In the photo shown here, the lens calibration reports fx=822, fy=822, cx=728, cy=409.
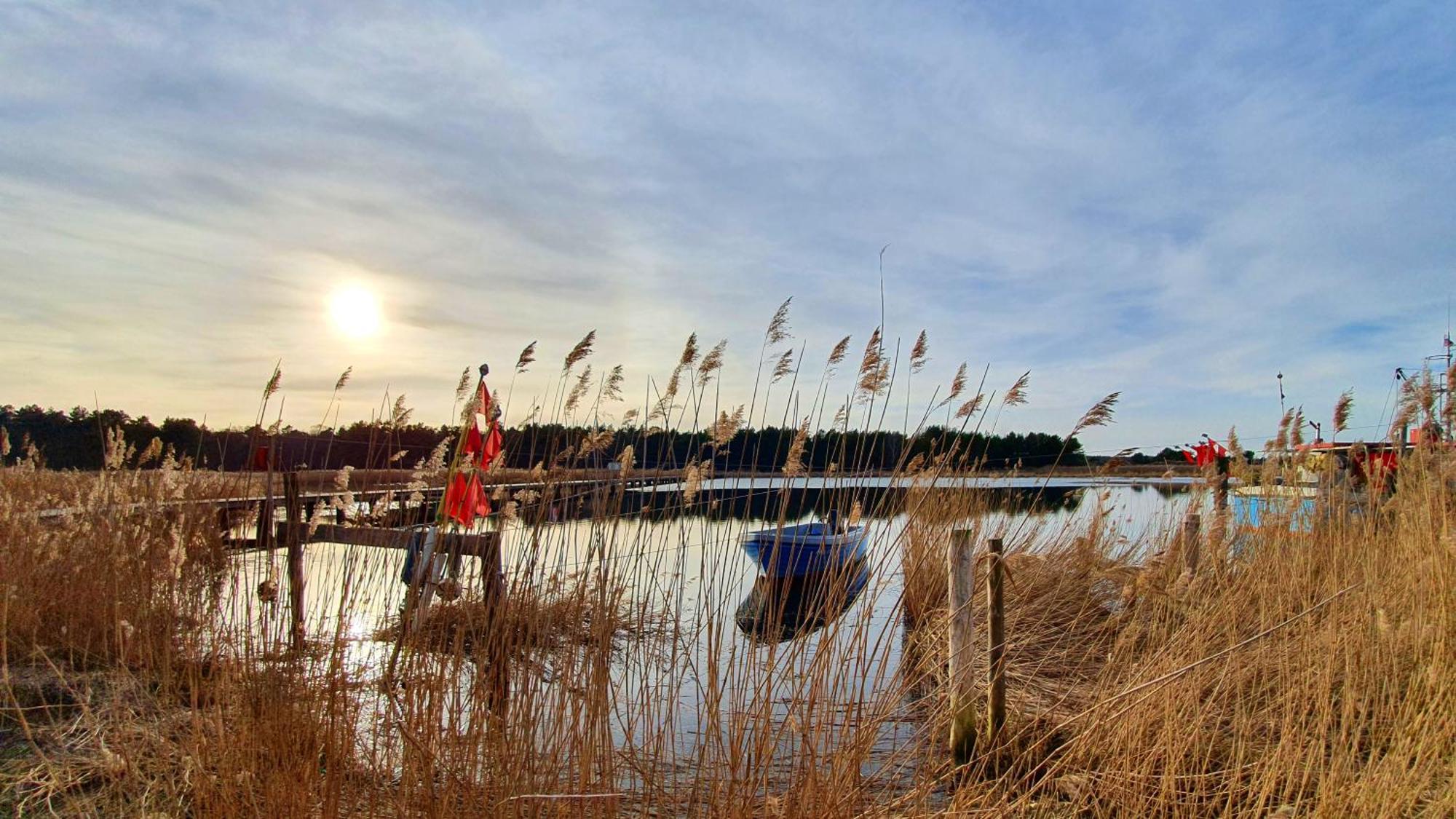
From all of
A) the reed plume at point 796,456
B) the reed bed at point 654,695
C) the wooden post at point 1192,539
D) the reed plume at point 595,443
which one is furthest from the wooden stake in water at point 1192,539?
the reed plume at point 595,443

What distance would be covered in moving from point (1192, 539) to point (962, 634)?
9.50 feet

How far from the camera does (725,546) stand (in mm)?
2885

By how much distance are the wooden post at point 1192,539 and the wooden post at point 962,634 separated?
96.6 inches

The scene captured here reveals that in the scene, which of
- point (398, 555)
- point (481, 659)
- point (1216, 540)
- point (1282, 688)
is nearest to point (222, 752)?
point (481, 659)

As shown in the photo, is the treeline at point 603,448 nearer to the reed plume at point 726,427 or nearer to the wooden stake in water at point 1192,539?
the reed plume at point 726,427

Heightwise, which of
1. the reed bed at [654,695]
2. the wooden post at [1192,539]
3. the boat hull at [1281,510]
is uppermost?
the boat hull at [1281,510]

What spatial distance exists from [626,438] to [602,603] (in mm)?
715

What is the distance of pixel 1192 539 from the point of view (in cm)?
576

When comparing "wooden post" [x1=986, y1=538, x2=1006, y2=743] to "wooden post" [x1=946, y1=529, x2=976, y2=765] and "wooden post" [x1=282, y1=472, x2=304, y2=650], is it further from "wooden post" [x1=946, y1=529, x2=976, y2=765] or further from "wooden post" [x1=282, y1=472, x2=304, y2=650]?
"wooden post" [x1=282, y1=472, x2=304, y2=650]

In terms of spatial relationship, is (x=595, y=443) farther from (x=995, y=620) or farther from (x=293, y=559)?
(x=995, y=620)

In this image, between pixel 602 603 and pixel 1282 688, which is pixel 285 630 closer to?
pixel 602 603

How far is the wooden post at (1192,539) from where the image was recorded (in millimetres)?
5609

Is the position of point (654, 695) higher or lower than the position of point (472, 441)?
lower

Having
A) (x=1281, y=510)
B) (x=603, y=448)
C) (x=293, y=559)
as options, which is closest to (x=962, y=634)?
(x=603, y=448)
